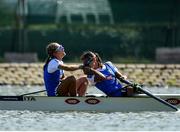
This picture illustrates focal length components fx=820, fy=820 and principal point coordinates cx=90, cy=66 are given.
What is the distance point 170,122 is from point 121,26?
14787 millimetres

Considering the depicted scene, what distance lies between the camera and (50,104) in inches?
646

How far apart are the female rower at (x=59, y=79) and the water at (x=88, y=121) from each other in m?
0.72

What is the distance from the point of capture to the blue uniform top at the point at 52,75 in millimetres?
16625

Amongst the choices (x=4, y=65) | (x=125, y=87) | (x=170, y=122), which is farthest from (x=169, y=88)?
(x=170, y=122)

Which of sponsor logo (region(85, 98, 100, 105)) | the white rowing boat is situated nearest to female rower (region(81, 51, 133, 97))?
the white rowing boat

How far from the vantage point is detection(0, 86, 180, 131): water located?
13.8 meters

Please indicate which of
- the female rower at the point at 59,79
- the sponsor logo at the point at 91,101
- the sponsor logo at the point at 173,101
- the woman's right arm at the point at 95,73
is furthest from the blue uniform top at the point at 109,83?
the sponsor logo at the point at 173,101

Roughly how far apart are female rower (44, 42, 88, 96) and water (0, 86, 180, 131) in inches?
28.5

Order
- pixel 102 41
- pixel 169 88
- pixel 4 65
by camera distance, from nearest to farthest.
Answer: pixel 169 88 < pixel 4 65 < pixel 102 41

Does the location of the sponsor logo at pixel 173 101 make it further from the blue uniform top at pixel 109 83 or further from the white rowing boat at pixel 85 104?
the blue uniform top at pixel 109 83

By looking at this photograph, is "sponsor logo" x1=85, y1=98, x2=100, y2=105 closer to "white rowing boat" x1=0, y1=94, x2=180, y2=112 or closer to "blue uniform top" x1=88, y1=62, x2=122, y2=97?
"white rowing boat" x1=0, y1=94, x2=180, y2=112

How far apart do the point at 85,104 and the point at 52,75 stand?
0.96 meters

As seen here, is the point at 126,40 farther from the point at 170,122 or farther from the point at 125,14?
the point at 170,122

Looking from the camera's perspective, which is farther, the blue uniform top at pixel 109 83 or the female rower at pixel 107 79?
the blue uniform top at pixel 109 83
